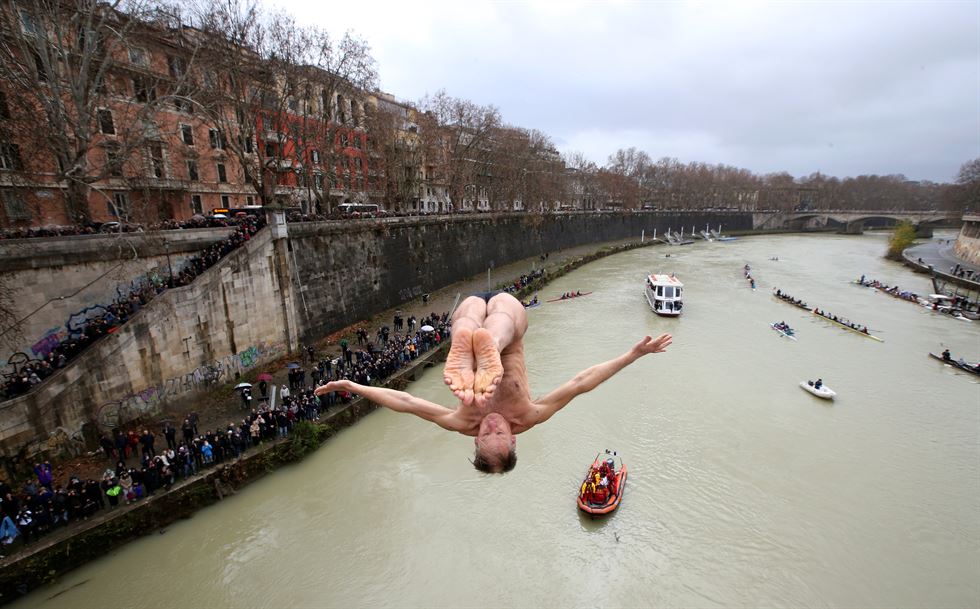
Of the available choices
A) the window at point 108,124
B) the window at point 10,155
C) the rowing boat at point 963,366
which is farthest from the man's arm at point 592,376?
the rowing boat at point 963,366

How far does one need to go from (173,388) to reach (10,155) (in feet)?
30.6

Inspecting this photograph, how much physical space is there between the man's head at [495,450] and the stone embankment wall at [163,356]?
12498 mm

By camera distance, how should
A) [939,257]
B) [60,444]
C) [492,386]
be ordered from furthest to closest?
[939,257]
[60,444]
[492,386]

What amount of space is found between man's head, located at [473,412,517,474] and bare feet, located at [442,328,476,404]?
0.29 meters

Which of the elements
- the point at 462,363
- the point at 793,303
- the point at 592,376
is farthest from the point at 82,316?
the point at 793,303

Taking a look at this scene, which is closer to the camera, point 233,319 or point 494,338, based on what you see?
point 494,338

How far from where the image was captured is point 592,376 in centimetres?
328

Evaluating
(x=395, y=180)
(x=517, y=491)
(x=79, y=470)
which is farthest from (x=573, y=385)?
(x=395, y=180)

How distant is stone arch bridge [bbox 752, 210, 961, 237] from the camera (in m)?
76.8

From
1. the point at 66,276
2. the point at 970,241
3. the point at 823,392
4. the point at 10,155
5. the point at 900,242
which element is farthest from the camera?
the point at 900,242

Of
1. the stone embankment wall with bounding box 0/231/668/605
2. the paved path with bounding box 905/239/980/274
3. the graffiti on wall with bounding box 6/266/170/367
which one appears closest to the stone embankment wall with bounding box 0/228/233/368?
the graffiti on wall with bounding box 6/266/170/367

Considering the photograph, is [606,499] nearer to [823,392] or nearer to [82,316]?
[823,392]

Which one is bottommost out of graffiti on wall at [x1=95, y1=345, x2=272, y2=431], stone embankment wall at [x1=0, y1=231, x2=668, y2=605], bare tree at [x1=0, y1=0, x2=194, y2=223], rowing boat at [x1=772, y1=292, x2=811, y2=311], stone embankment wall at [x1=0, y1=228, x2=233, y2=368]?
rowing boat at [x1=772, y1=292, x2=811, y2=311]

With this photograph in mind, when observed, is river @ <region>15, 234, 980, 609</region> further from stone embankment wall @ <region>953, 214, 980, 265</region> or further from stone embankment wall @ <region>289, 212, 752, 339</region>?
stone embankment wall @ <region>953, 214, 980, 265</region>
